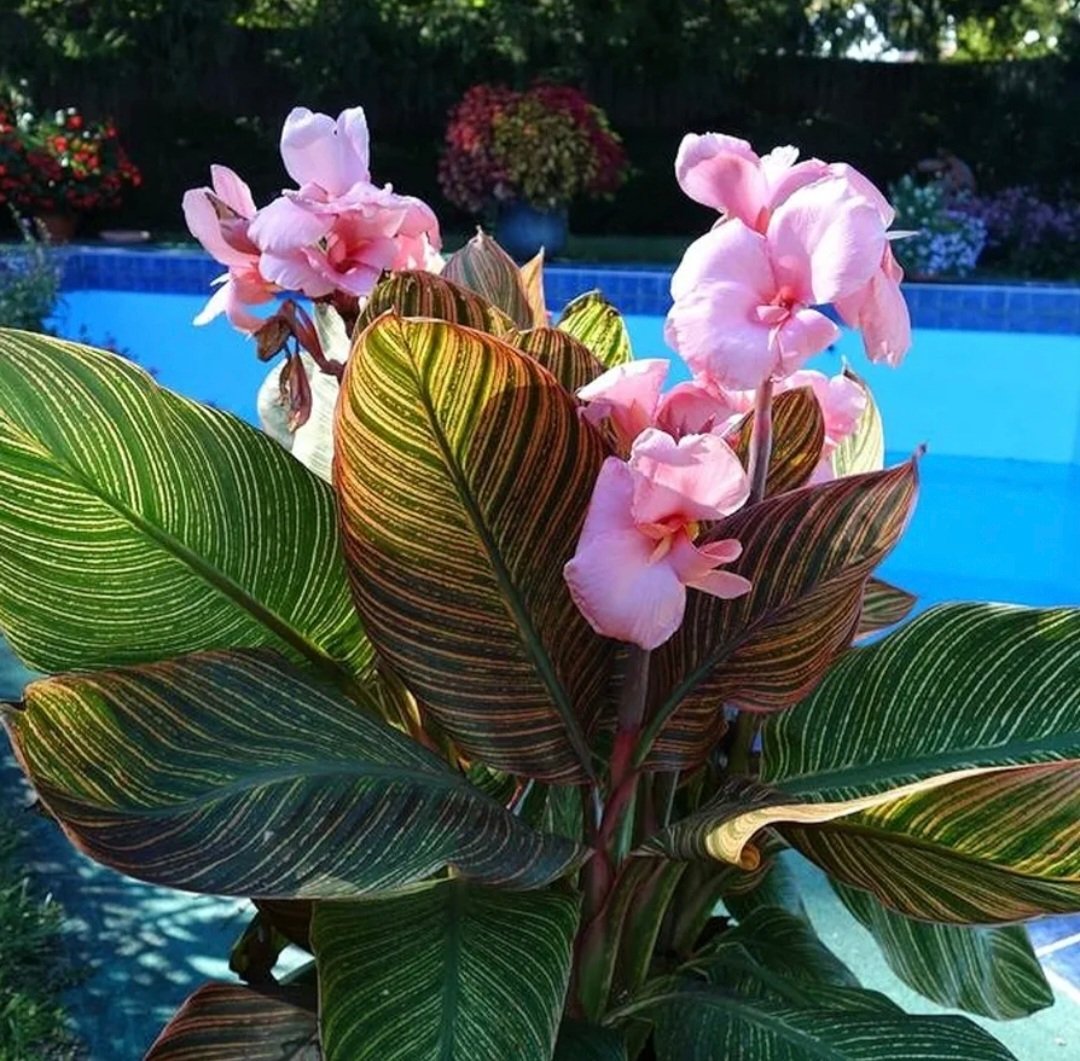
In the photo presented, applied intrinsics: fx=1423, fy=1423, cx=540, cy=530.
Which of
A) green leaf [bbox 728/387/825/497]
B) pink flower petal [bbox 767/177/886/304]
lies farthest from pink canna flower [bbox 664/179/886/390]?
green leaf [bbox 728/387/825/497]

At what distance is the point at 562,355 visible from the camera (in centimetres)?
78

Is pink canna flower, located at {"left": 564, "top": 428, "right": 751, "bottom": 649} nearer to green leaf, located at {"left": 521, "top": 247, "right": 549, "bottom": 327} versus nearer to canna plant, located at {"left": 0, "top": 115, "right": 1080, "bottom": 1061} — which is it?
canna plant, located at {"left": 0, "top": 115, "right": 1080, "bottom": 1061}

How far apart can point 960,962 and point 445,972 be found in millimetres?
449

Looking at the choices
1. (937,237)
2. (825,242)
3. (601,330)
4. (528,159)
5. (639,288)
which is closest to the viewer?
(825,242)

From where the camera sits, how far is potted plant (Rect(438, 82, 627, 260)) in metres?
8.71

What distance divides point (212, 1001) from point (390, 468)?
1.17 ft

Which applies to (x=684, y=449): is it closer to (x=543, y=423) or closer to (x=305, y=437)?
(x=543, y=423)

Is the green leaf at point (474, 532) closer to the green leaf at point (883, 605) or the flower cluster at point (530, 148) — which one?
the green leaf at point (883, 605)

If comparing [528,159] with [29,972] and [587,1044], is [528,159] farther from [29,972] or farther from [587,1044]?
[587,1044]

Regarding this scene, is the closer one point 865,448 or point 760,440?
point 760,440

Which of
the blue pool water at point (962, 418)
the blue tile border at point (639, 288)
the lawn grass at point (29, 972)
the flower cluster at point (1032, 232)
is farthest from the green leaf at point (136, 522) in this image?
the flower cluster at point (1032, 232)

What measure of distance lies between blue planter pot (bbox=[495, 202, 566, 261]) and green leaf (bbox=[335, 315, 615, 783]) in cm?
830

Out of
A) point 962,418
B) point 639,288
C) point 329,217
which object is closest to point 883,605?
point 329,217

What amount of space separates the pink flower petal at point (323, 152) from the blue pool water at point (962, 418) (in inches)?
159
